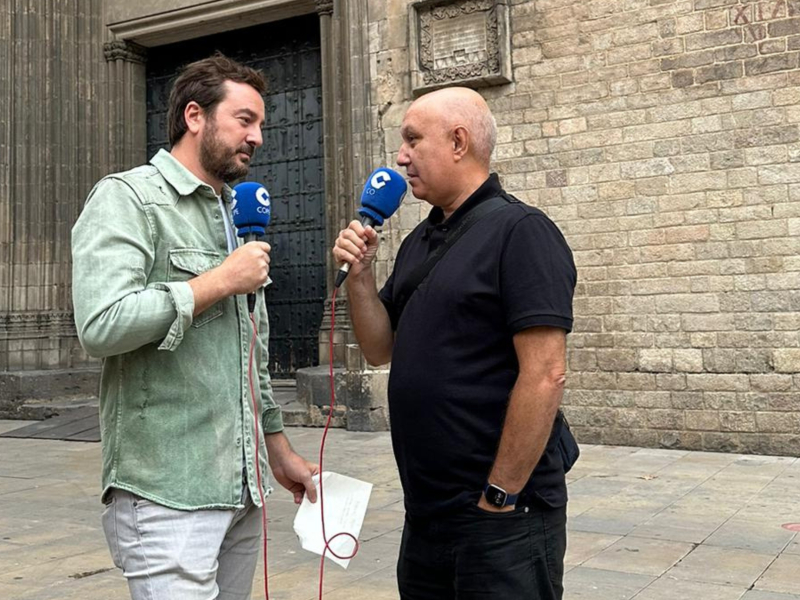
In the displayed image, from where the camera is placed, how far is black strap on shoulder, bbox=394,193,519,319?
2.30 metres

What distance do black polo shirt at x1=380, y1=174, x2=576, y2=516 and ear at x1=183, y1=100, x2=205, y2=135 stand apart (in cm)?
71

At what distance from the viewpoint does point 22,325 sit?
12.8m

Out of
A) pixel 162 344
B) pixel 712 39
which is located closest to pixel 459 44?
pixel 712 39

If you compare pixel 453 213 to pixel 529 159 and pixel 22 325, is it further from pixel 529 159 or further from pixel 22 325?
pixel 22 325

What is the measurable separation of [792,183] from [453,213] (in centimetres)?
688

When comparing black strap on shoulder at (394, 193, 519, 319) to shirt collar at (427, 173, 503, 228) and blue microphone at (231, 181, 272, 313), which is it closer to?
shirt collar at (427, 173, 503, 228)

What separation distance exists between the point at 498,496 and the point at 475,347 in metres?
0.37

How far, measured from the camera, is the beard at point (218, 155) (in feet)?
7.25

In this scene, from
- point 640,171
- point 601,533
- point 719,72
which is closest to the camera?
point 601,533

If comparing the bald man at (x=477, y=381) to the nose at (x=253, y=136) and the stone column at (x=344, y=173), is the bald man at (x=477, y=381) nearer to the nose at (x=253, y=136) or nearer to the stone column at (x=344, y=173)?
the nose at (x=253, y=136)

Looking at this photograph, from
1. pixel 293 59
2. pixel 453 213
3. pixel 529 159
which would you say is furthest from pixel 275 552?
pixel 293 59

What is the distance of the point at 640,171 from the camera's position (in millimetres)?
8898

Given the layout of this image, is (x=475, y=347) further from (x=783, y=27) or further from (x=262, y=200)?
(x=783, y=27)

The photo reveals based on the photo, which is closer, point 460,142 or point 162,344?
point 162,344
